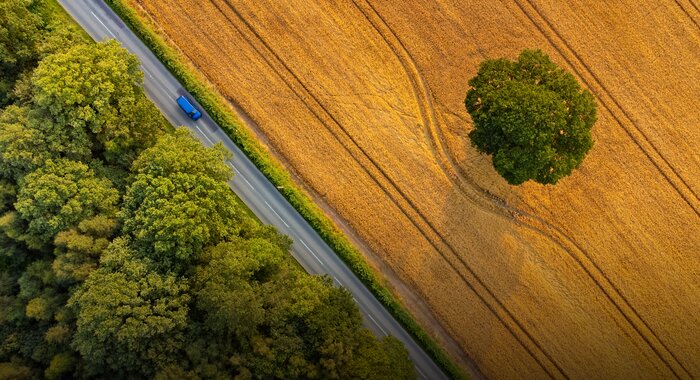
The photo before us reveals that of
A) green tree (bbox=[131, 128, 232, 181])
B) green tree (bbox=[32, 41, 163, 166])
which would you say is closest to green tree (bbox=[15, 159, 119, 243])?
green tree (bbox=[32, 41, 163, 166])

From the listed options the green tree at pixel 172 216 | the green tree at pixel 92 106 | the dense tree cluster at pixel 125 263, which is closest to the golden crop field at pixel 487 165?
the green tree at pixel 92 106

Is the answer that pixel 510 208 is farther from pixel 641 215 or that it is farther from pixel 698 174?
pixel 698 174

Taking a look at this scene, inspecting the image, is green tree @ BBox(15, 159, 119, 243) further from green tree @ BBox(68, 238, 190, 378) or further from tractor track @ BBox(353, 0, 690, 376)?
tractor track @ BBox(353, 0, 690, 376)

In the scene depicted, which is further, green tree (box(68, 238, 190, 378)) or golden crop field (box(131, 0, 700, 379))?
golden crop field (box(131, 0, 700, 379))

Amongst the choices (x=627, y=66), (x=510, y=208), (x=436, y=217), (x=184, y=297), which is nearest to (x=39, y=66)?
(x=184, y=297)

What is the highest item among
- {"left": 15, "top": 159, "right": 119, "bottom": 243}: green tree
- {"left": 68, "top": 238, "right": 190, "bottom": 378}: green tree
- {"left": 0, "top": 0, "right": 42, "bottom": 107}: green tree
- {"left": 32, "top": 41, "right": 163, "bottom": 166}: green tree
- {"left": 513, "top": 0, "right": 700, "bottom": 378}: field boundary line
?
{"left": 0, "top": 0, "right": 42, "bottom": 107}: green tree

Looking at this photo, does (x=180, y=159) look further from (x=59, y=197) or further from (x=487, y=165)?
(x=487, y=165)
